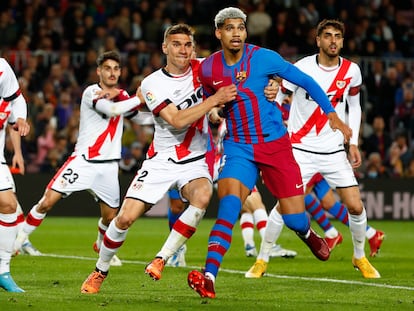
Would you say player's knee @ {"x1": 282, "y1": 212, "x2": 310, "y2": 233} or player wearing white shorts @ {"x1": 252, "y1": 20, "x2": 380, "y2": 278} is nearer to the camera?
player's knee @ {"x1": 282, "y1": 212, "x2": 310, "y2": 233}

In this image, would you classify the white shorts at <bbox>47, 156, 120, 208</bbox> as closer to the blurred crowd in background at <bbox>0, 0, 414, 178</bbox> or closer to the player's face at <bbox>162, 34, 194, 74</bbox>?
the player's face at <bbox>162, 34, 194, 74</bbox>

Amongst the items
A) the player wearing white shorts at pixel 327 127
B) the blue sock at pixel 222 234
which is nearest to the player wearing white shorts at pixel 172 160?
the blue sock at pixel 222 234

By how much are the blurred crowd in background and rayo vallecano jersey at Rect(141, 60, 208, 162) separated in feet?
37.0

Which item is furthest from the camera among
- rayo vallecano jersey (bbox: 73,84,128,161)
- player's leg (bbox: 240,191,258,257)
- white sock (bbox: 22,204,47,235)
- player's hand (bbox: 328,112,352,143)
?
player's leg (bbox: 240,191,258,257)

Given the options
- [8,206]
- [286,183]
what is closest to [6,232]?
[8,206]

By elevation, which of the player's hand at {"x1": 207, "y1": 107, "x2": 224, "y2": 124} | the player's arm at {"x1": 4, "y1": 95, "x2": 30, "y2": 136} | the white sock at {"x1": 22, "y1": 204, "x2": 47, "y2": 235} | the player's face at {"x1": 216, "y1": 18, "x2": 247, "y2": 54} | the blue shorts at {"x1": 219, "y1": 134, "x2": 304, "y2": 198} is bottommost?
the white sock at {"x1": 22, "y1": 204, "x2": 47, "y2": 235}

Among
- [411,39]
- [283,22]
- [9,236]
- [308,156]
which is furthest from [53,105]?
[9,236]

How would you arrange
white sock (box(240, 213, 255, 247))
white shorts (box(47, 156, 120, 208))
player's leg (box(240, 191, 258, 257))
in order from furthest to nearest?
white sock (box(240, 213, 255, 247)), player's leg (box(240, 191, 258, 257)), white shorts (box(47, 156, 120, 208))

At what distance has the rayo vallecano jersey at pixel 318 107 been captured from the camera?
39.2ft

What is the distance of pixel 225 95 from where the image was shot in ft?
30.9

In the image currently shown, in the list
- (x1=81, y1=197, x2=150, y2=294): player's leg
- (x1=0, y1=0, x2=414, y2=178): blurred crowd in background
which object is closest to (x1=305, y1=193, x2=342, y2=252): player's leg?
(x1=81, y1=197, x2=150, y2=294): player's leg

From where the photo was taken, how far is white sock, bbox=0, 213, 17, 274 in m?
9.97

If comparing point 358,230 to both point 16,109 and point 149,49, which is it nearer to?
point 16,109

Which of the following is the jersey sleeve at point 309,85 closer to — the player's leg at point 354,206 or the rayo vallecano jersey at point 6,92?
the player's leg at point 354,206
